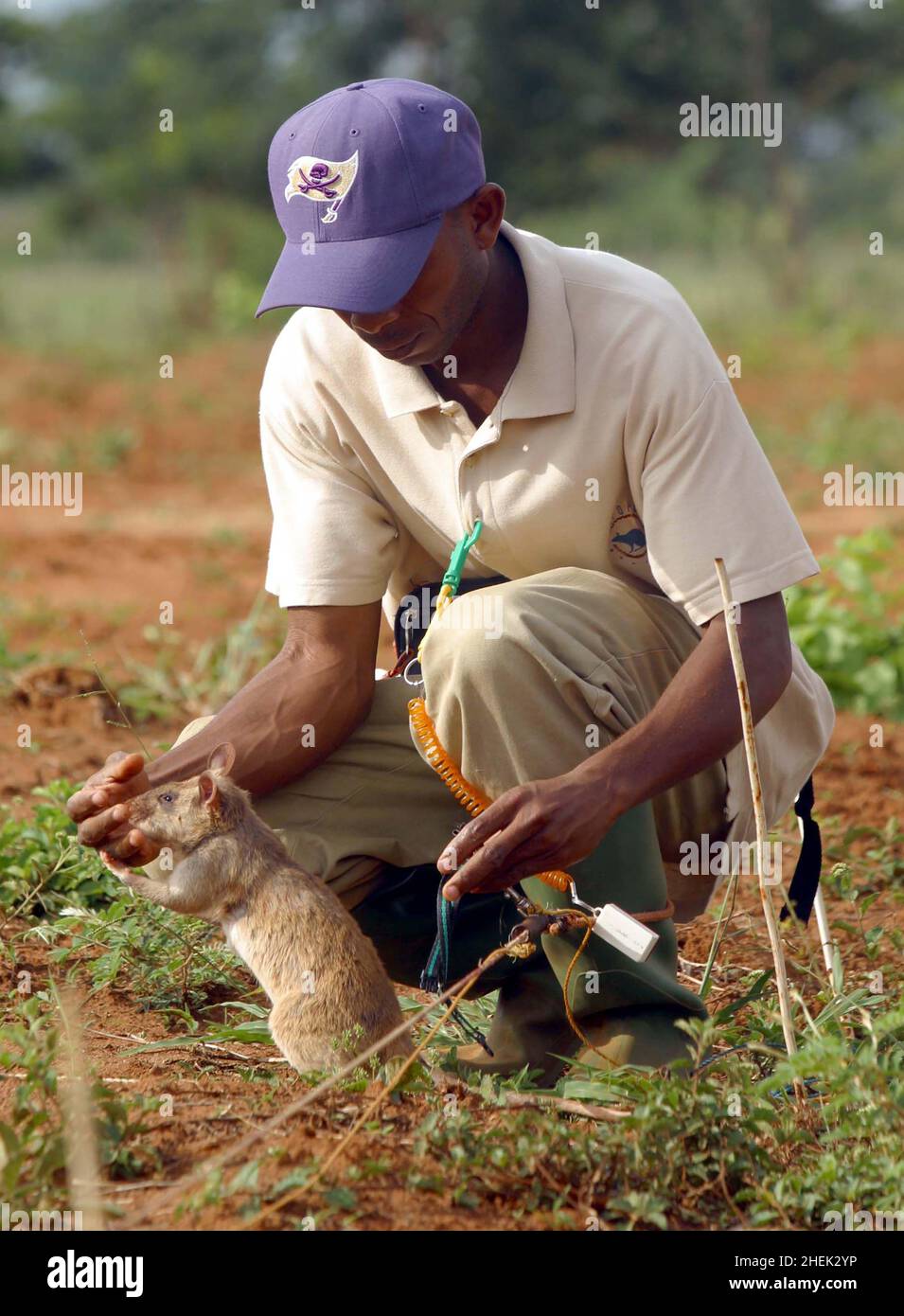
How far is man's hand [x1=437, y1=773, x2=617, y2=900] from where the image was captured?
9.04 ft

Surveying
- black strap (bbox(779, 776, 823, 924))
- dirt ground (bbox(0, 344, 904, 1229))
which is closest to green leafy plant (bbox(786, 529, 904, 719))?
dirt ground (bbox(0, 344, 904, 1229))

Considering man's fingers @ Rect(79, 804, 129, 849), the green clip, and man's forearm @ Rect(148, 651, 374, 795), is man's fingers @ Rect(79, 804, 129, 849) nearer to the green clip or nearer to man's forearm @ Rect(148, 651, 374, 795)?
man's forearm @ Rect(148, 651, 374, 795)

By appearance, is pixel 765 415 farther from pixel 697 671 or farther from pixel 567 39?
pixel 567 39

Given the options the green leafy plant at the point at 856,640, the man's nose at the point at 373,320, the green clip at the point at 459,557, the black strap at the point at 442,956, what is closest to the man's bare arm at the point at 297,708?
the green clip at the point at 459,557

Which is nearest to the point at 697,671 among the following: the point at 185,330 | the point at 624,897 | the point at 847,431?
the point at 624,897

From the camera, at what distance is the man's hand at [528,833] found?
2.76 m


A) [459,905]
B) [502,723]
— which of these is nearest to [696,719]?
[502,723]

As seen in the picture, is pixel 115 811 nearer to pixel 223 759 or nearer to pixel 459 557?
pixel 223 759

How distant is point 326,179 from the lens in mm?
3025

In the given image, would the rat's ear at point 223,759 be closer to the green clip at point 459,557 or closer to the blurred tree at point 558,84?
the green clip at point 459,557

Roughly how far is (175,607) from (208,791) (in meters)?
4.29

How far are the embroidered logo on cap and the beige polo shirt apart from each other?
0.39m

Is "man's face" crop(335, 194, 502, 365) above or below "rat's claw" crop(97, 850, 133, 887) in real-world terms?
above

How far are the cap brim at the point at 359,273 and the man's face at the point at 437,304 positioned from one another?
42 mm
